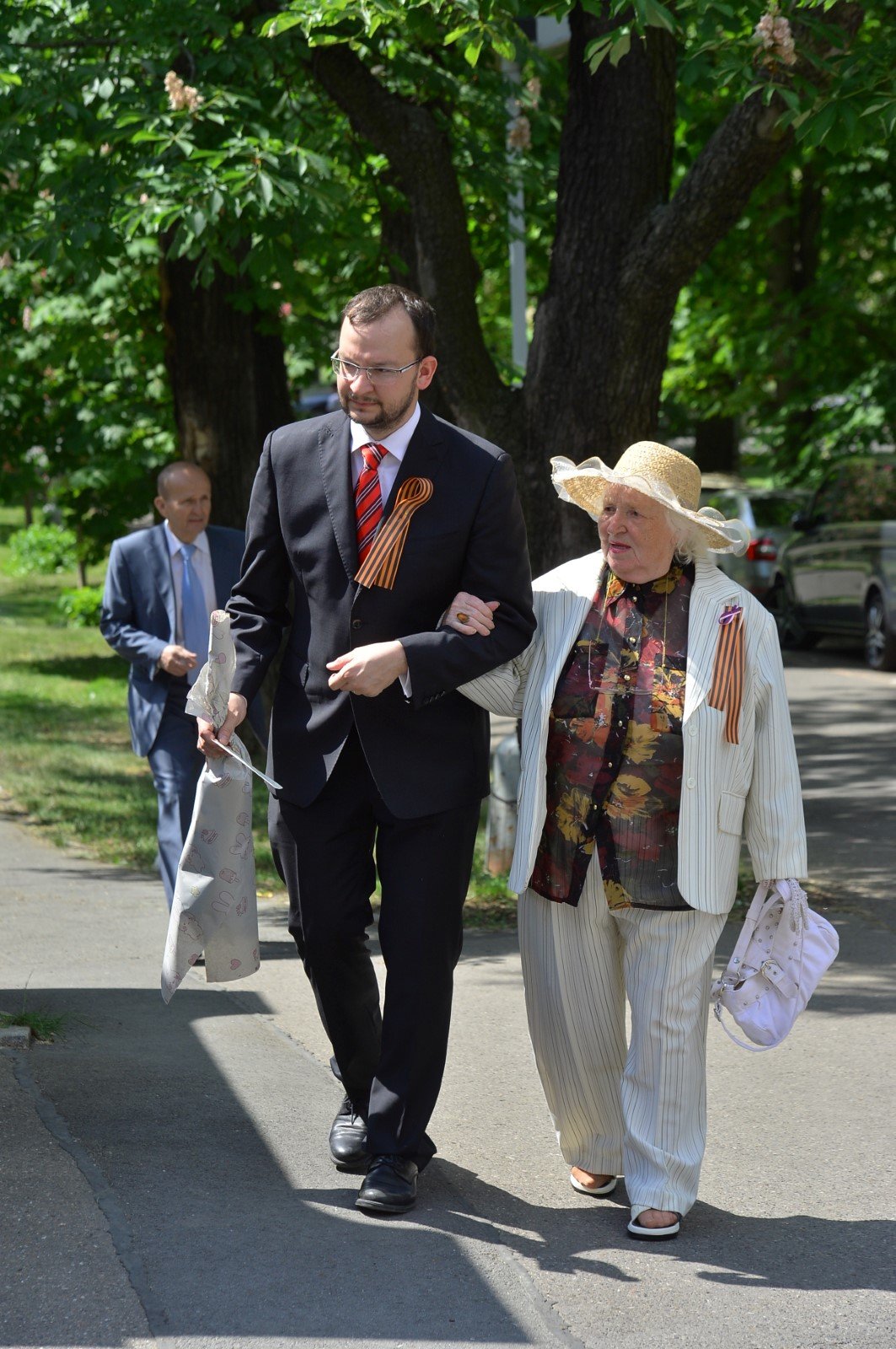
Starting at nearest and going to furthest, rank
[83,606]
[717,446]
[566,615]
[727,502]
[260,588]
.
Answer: [566,615]
[260,588]
[83,606]
[727,502]
[717,446]

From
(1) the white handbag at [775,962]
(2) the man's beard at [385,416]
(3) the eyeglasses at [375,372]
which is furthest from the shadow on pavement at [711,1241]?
(3) the eyeglasses at [375,372]

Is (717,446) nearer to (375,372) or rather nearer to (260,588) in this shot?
(260,588)

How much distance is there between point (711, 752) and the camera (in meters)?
4.03

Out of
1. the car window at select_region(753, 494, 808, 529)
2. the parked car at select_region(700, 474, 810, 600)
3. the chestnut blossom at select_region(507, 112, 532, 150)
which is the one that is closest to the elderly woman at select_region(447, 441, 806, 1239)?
the chestnut blossom at select_region(507, 112, 532, 150)

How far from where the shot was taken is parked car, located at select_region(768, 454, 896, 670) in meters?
16.7

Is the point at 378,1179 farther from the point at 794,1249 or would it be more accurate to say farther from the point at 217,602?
the point at 217,602

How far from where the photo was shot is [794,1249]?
4.03 meters

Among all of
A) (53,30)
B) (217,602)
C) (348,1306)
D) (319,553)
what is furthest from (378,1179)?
(53,30)

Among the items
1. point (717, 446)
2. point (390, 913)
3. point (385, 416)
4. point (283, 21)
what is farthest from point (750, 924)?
point (717, 446)

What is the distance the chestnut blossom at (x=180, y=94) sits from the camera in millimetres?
7672

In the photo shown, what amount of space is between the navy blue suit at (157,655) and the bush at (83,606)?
14.0 metres

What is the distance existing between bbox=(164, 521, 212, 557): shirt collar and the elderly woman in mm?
2677

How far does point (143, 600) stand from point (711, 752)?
3127mm

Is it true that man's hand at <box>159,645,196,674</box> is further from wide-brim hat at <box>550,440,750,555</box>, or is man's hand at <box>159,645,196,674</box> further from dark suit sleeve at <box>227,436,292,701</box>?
wide-brim hat at <box>550,440,750,555</box>
